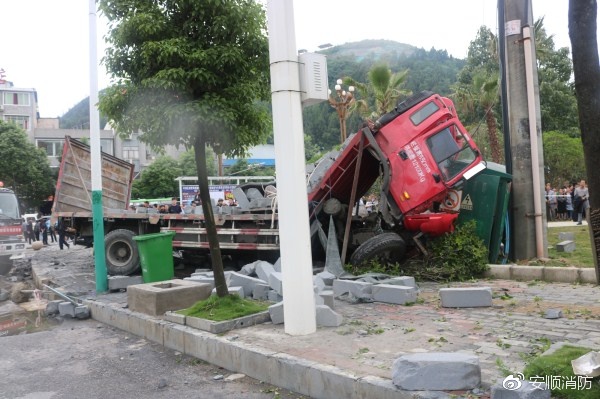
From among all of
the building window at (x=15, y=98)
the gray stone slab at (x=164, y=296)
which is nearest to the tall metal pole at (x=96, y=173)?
the gray stone slab at (x=164, y=296)

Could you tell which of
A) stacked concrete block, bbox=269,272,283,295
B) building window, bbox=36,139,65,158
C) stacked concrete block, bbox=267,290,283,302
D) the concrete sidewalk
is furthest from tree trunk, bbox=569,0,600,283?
building window, bbox=36,139,65,158

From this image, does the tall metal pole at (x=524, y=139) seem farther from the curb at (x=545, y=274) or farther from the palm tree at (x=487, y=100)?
the palm tree at (x=487, y=100)

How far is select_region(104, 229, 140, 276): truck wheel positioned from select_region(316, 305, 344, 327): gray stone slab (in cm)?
658

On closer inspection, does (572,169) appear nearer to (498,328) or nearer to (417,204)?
(417,204)

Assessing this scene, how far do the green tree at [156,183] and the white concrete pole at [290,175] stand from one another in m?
41.7

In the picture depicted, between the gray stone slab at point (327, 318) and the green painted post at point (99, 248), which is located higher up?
the green painted post at point (99, 248)

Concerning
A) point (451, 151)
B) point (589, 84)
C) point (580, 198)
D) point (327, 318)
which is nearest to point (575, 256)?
point (451, 151)

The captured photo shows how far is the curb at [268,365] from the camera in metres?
4.12

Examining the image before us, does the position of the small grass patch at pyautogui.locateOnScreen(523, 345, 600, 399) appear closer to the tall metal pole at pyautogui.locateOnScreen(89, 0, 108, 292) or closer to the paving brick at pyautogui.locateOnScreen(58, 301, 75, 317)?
the paving brick at pyautogui.locateOnScreen(58, 301, 75, 317)

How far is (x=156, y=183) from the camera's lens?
4625cm

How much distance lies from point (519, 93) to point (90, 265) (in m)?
12.1

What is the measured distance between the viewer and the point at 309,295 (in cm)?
584

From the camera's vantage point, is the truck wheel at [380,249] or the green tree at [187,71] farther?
the truck wheel at [380,249]

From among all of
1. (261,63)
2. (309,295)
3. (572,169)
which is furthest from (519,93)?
(572,169)
